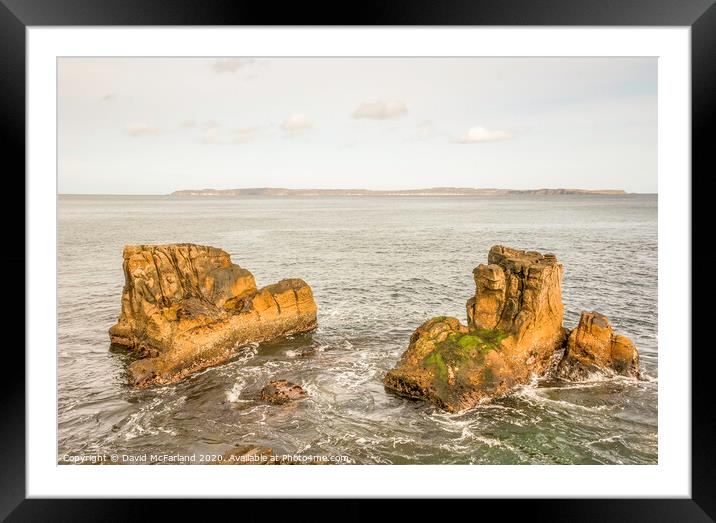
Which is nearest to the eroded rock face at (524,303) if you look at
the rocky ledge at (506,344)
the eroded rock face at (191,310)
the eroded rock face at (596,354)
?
the rocky ledge at (506,344)

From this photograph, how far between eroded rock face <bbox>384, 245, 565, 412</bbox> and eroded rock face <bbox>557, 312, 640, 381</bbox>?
1.88 feet

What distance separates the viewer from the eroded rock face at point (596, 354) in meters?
16.7

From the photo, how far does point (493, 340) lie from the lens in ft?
54.4

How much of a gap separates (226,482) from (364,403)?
6.41 metres

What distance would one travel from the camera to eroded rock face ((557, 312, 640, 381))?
54.6ft

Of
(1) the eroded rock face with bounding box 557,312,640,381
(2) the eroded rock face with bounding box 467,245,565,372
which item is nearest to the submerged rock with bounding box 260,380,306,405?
(2) the eroded rock face with bounding box 467,245,565,372

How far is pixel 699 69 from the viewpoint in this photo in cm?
891

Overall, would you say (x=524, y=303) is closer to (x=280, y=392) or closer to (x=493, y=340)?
(x=493, y=340)

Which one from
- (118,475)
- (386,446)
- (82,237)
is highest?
(82,237)

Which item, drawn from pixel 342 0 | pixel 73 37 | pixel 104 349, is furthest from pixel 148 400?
pixel 342 0

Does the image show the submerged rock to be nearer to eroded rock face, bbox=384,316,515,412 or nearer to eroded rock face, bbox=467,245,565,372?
eroded rock face, bbox=384,316,515,412

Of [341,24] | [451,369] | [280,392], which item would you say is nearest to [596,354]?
[451,369]

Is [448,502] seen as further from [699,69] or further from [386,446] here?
[699,69]

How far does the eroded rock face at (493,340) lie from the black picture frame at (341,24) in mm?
6142
